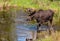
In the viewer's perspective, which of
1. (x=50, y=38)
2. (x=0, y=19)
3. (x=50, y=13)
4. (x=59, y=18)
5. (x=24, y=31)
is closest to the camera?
(x=50, y=38)

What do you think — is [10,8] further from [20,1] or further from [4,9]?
[20,1]

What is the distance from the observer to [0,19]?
16.6 metres

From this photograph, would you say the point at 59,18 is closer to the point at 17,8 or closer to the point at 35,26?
the point at 35,26

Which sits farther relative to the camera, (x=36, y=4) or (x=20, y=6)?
(x=20, y=6)

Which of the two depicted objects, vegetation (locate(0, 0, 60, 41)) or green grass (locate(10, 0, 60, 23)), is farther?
green grass (locate(10, 0, 60, 23))

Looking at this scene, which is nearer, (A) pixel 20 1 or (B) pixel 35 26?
(B) pixel 35 26

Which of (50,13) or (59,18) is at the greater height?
(50,13)

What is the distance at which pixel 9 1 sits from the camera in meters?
22.7

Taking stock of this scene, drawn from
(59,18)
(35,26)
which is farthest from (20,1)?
(35,26)

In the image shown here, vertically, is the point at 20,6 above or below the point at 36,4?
below

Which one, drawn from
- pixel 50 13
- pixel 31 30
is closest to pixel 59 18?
pixel 50 13

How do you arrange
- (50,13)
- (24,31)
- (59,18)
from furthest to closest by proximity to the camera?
(59,18)
(50,13)
(24,31)

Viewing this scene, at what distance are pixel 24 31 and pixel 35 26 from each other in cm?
124

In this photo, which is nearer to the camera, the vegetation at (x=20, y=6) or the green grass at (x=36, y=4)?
the vegetation at (x=20, y=6)
